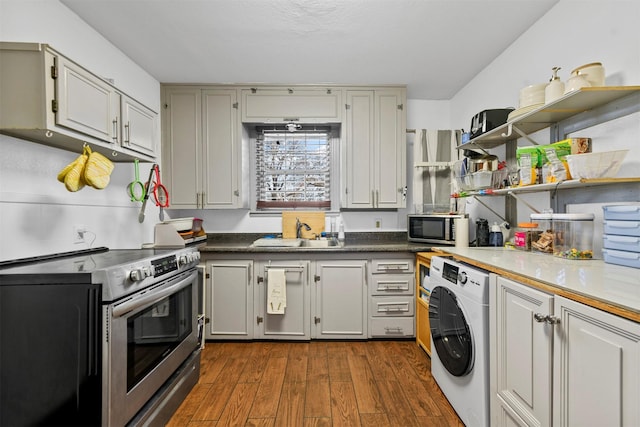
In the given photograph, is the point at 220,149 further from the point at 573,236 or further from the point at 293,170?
the point at 573,236

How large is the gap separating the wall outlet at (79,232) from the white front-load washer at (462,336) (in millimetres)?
2389

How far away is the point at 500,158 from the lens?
2.37 metres

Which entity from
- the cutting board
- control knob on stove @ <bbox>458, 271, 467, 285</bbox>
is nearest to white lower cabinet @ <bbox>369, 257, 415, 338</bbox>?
the cutting board

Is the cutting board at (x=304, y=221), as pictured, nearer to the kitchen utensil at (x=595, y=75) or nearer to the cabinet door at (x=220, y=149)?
the cabinet door at (x=220, y=149)

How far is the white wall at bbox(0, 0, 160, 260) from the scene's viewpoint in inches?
56.4

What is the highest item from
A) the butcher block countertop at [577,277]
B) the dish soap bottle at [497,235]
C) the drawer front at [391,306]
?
the dish soap bottle at [497,235]

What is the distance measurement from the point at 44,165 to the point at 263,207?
1.88m

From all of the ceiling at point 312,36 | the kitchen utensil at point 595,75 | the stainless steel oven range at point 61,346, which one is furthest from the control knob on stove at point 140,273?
the kitchen utensil at point 595,75

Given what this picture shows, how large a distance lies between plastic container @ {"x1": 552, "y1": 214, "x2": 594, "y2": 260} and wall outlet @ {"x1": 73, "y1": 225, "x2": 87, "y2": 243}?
290 centimetres

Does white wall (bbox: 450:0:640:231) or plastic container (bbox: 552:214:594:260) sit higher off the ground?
white wall (bbox: 450:0:640:231)

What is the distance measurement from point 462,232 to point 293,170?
1.88m

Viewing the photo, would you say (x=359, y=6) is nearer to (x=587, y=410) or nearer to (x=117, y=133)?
(x=117, y=133)

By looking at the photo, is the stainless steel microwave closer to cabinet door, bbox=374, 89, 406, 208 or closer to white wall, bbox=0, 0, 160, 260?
cabinet door, bbox=374, 89, 406, 208

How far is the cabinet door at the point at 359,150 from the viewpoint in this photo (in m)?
2.87
